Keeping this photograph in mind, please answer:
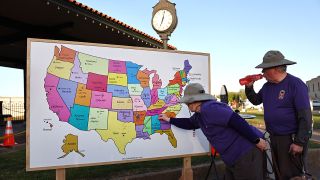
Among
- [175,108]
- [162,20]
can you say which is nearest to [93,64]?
[175,108]

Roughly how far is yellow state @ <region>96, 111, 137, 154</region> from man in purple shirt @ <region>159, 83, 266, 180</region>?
4.37ft

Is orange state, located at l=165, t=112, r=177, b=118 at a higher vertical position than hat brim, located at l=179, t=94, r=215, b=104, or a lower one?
lower

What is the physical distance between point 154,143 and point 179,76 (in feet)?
3.66

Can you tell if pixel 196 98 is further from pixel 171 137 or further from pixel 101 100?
pixel 171 137

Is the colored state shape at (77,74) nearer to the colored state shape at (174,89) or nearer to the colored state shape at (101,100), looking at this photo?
the colored state shape at (101,100)

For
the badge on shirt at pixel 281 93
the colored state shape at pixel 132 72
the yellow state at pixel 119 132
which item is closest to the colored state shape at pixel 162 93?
the colored state shape at pixel 132 72

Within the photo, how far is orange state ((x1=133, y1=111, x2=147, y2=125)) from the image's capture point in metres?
5.17

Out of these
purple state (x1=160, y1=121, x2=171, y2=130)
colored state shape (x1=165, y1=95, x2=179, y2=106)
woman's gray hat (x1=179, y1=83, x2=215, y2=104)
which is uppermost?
woman's gray hat (x1=179, y1=83, x2=215, y2=104)

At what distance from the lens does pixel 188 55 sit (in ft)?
19.0

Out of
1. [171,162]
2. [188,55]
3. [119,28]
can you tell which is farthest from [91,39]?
[188,55]

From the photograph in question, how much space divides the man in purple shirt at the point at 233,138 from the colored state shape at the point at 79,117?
147 centimetres

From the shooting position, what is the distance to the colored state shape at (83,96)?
15.4 ft

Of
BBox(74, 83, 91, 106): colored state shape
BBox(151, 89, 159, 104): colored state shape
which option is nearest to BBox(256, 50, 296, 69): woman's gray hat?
BBox(151, 89, 159, 104): colored state shape

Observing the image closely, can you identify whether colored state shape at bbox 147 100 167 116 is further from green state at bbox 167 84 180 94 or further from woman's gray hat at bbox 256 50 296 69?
woman's gray hat at bbox 256 50 296 69
